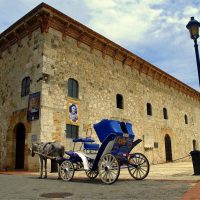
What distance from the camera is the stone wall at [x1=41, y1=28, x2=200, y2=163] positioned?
14.2m

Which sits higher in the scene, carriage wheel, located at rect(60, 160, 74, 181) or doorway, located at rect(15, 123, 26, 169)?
doorway, located at rect(15, 123, 26, 169)

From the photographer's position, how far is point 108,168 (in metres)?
7.71

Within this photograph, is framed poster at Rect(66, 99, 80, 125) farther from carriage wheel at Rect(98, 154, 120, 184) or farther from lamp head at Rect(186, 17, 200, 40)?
lamp head at Rect(186, 17, 200, 40)

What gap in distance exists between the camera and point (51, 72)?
14445 mm

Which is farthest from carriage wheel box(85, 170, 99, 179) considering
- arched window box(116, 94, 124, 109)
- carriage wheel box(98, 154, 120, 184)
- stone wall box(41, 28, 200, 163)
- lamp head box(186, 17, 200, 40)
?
arched window box(116, 94, 124, 109)

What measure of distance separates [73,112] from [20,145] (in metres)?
3.44

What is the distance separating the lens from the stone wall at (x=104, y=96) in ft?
46.8

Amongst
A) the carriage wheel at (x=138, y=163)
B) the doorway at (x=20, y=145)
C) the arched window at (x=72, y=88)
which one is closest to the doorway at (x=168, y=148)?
the arched window at (x=72, y=88)

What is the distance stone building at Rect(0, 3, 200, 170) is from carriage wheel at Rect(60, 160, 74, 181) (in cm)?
445

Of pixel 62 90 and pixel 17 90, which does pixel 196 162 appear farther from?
pixel 17 90

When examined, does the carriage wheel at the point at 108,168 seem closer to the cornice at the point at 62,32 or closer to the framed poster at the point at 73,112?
the framed poster at the point at 73,112

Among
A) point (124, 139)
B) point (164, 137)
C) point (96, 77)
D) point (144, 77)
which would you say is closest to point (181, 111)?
point (164, 137)

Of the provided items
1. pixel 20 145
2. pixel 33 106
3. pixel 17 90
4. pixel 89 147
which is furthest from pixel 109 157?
pixel 17 90

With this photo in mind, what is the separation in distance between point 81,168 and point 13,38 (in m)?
11.0
